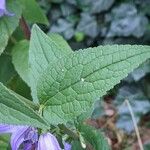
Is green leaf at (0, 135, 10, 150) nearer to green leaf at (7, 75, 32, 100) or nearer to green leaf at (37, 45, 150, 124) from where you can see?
green leaf at (7, 75, 32, 100)

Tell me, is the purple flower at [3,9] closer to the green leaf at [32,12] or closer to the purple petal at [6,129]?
the green leaf at [32,12]

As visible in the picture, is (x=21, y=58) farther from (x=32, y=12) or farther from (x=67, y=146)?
(x=67, y=146)

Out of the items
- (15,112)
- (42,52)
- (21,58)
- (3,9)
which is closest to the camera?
(15,112)

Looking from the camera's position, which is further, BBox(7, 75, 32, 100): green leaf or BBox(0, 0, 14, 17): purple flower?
BBox(7, 75, 32, 100): green leaf

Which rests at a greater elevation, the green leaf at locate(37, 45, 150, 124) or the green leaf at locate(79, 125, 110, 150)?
the green leaf at locate(37, 45, 150, 124)

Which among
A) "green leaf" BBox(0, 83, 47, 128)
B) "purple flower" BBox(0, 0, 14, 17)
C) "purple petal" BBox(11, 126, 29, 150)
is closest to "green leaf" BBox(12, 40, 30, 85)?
"purple flower" BBox(0, 0, 14, 17)

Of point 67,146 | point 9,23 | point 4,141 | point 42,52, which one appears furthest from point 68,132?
point 9,23

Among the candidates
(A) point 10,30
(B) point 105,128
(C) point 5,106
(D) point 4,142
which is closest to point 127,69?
(C) point 5,106
